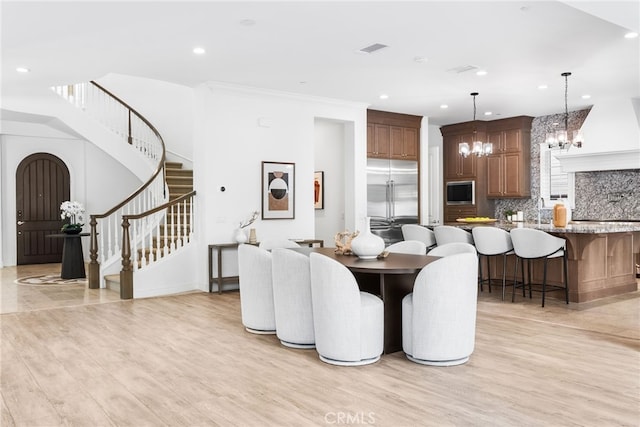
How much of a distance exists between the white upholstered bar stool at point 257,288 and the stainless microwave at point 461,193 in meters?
6.46

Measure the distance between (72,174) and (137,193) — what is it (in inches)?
174

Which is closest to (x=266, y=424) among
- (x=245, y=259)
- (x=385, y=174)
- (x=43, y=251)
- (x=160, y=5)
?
(x=245, y=259)

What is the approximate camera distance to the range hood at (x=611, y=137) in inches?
316

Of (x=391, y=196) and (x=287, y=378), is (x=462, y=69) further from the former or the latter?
(x=287, y=378)

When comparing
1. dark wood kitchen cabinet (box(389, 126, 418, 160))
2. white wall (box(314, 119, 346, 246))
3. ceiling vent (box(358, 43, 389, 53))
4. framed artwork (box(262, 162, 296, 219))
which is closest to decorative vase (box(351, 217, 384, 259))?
ceiling vent (box(358, 43, 389, 53))

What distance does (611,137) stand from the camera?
27.0 feet

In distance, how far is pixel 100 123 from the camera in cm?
930

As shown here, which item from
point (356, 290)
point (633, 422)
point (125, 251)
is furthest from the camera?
point (125, 251)

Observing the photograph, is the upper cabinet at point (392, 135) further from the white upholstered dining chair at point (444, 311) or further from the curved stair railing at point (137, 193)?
the white upholstered dining chair at point (444, 311)

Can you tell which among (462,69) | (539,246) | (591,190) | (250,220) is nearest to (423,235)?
(539,246)

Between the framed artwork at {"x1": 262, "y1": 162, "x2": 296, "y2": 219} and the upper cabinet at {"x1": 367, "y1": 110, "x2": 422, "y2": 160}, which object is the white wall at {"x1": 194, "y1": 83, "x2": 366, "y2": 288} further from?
the upper cabinet at {"x1": 367, "y1": 110, "x2": 422, "y2": 160}

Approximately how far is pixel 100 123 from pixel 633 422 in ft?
29.3

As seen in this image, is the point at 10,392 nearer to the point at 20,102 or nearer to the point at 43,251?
the point at 20,102

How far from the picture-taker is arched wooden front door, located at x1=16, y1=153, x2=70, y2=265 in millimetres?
10430
